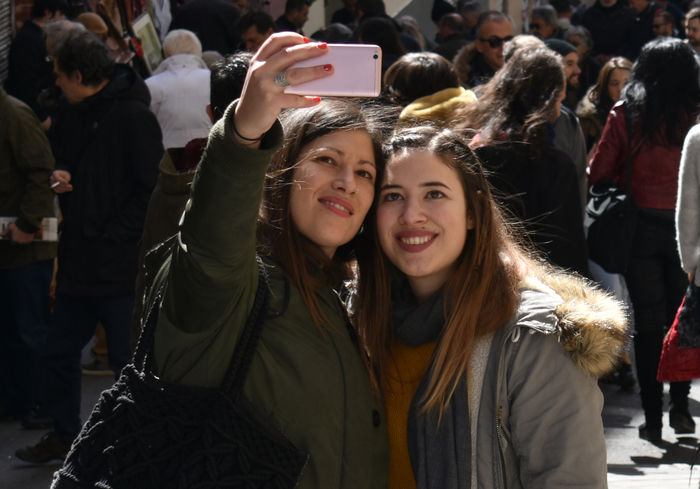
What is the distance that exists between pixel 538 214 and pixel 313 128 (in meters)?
1.87

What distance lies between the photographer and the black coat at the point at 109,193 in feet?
14.0

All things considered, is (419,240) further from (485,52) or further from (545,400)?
(485,52)

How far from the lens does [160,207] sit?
10.5 feet

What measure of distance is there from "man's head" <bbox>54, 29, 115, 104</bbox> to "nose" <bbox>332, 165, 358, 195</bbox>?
8.59 ft

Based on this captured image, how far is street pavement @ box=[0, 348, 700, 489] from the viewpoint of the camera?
4062 mm

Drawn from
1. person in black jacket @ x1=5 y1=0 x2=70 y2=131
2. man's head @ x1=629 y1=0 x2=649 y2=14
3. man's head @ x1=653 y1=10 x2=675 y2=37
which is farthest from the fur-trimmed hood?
man's head @ x1=629 y1=0 x2=649 y2=14

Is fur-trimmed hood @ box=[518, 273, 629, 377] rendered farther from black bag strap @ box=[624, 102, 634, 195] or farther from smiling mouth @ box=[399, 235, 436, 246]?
black bag strap @ box=[624, 102, 634, 195]

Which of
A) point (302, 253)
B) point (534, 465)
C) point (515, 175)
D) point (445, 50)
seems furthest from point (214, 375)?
point (445, 50)

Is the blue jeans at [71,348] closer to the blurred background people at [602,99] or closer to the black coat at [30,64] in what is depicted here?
the black coat at [30,64]

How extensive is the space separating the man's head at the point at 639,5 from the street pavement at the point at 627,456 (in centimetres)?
682

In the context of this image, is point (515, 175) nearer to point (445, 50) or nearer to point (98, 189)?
point (98, 189)

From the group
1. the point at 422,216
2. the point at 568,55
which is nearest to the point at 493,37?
the point at 568,55

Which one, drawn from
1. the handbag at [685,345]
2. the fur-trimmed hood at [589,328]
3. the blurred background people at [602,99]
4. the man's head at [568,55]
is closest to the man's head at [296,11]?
the man's head at [568,55]

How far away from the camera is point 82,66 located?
4.36m
